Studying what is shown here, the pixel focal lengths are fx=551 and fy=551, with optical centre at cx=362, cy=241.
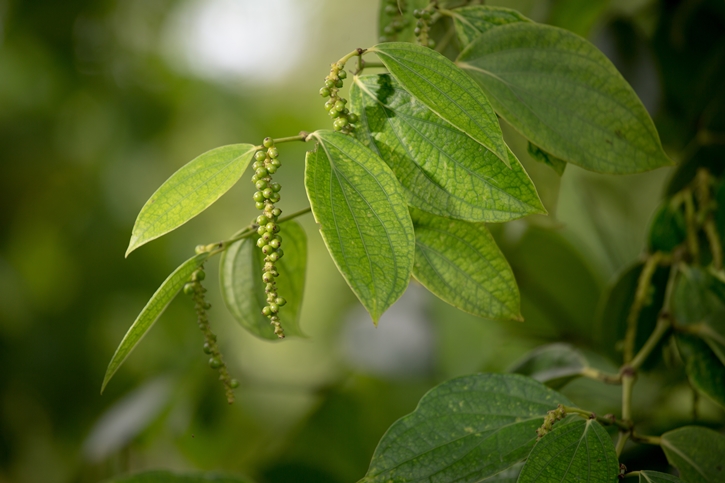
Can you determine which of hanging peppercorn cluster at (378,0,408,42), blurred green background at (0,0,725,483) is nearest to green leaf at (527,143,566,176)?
hanging peppercorn cluster at (378,0,408,42)

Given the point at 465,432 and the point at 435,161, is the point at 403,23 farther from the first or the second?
the point at 465,432

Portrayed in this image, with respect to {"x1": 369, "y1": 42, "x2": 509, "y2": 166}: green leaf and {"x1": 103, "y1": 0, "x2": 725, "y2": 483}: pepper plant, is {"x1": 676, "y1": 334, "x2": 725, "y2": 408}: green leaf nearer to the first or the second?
{"x1": 103, "y1": 0, "x2": 725, "y2": 483}: pepper plant

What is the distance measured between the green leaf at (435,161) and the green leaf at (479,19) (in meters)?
0.07

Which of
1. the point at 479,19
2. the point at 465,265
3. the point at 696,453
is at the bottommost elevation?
the point at 696,453

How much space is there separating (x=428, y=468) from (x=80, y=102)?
47.3 inches

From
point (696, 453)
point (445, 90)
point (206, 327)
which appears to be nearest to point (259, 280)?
point (206, 327)

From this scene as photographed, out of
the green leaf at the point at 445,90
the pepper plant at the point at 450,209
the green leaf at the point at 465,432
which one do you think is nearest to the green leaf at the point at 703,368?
the pepper plant at the point at 450,209

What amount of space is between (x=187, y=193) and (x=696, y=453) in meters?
0.29

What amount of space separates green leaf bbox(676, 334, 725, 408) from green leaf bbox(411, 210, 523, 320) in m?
0.14

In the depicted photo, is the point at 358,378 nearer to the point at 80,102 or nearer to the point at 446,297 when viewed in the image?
the point at 446,297

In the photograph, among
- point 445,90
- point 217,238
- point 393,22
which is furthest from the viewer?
point 217,238

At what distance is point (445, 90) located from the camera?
0.75 feet

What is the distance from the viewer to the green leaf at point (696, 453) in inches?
11.2

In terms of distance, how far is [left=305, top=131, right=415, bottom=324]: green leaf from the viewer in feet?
0.71
